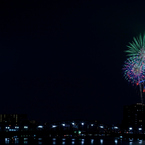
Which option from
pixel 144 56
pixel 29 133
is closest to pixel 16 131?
pixel 29 133

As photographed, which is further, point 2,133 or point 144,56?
point 2,133

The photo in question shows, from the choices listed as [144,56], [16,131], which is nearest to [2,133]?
[16,131]

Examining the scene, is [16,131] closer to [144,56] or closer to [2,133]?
[2,133]

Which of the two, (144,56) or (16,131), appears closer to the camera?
(144,56)

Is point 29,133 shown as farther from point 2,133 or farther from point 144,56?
point 144,56

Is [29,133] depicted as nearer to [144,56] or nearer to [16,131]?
[16,131]
